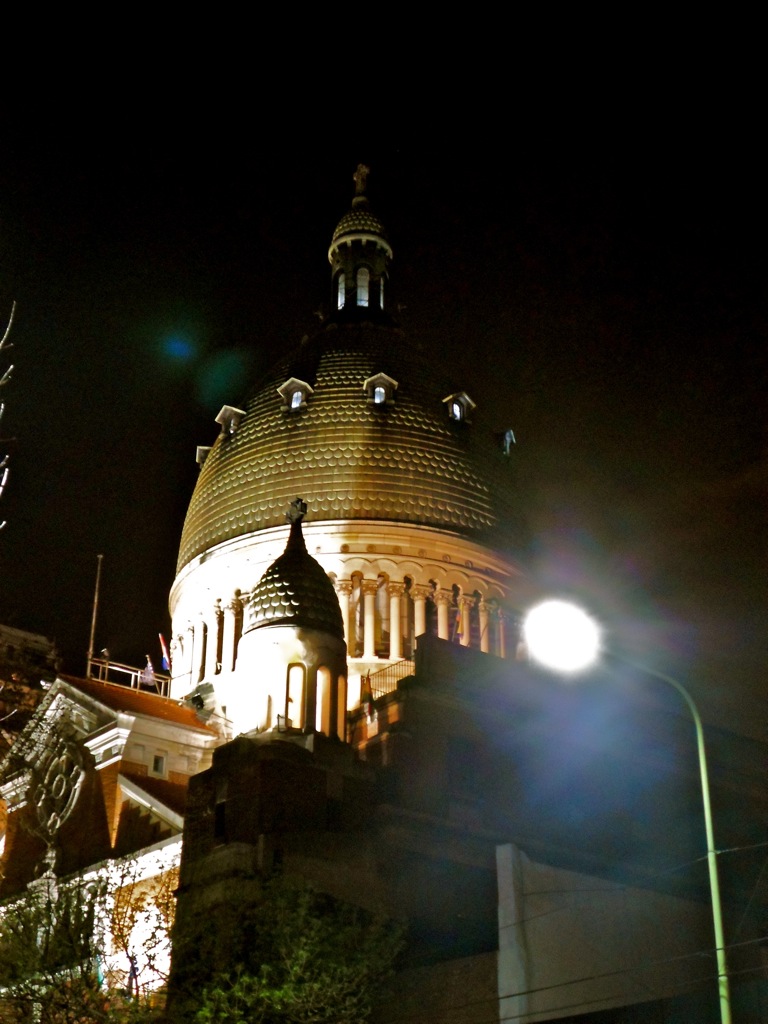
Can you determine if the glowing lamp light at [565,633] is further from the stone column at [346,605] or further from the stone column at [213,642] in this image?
the stone column at [213,642]

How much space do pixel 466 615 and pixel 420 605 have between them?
6.41 feet

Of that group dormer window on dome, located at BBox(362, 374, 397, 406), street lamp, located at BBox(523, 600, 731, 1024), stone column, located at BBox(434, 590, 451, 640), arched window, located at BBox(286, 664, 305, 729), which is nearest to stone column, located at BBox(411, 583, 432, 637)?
stone column, located at BBox(434, 590, 451, 640)

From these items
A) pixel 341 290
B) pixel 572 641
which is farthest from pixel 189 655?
pixel 572 641

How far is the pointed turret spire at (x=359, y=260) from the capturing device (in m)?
69.9

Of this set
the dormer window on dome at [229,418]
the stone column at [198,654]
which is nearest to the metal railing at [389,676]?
the stone column at [198,654]

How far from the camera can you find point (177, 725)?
4528 cm

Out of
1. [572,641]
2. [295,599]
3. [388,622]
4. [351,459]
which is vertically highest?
[351,459]

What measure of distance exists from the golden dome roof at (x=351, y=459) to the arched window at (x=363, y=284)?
7.13 m

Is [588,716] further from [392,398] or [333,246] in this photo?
[333,246]

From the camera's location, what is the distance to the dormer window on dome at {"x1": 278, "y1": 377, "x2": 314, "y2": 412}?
196ft

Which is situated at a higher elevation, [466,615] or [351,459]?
[351,459]

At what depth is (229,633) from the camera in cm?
5391

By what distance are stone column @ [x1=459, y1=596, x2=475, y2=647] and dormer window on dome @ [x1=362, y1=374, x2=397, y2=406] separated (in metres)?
10.2

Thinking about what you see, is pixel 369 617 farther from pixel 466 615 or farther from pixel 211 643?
pixel 211 643
